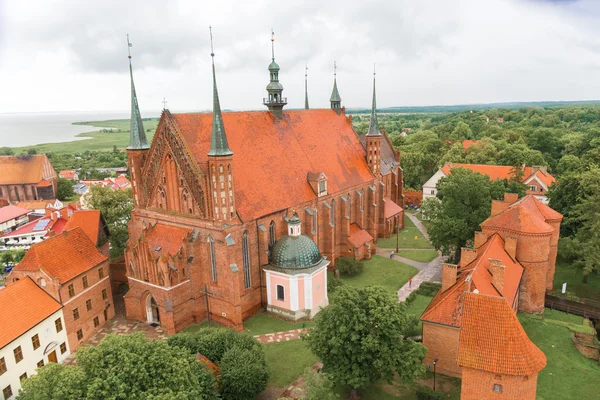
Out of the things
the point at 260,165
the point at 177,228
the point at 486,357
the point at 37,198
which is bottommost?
the point at 37,198

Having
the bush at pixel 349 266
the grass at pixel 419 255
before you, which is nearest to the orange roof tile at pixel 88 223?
the bush at pixel 349 266

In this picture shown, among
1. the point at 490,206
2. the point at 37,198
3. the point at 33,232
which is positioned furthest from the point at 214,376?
the point at 37,198

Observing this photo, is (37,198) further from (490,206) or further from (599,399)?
(599,399)

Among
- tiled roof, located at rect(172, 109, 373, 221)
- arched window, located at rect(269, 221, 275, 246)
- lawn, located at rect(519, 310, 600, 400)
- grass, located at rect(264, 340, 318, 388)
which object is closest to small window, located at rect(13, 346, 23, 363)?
grass, located at rect(264, 340, 318, 388)

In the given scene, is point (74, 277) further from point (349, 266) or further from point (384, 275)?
point (384, 275)

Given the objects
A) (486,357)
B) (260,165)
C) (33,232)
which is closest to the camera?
(486,357)
